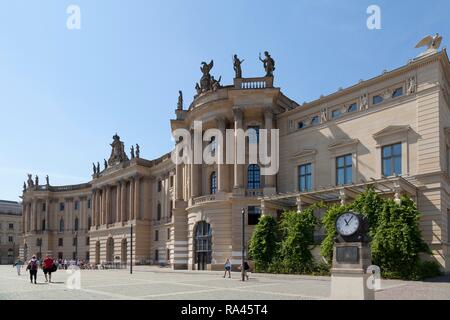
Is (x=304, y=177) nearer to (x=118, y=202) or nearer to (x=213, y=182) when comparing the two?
(x=213, y=182)

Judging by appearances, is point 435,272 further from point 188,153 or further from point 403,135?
point 188,153

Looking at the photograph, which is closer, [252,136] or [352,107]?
[352,107]

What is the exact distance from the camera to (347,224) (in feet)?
57.3

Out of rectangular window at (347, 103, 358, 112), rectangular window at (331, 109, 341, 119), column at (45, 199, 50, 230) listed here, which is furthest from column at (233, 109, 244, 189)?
column at (45, 199, 50, 230)

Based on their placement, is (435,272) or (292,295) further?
(435,272)

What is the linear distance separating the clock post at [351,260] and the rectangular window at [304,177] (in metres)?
30.7

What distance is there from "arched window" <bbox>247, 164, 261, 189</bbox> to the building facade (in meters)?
117

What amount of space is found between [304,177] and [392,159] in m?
10.3

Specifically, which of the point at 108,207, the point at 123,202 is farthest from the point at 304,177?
the point at 108,207

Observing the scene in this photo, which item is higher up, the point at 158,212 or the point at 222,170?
the point at 222,170

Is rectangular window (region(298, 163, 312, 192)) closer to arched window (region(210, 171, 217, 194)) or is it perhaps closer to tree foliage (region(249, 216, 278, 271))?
tree foliage (region(249, 216, 278, 271))

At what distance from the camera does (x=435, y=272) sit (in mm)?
34875
